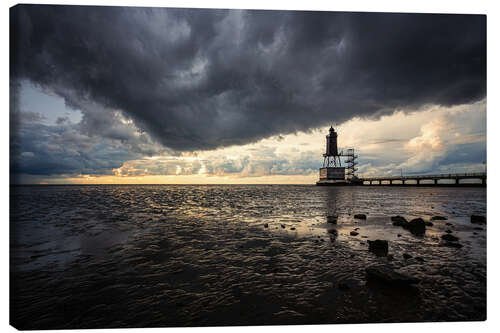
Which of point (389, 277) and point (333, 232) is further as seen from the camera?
point (333, 232)

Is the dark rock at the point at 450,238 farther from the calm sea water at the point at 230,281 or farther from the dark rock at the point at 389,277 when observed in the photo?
the dark rock at the point at 389,277

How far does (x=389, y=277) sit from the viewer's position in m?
6.36

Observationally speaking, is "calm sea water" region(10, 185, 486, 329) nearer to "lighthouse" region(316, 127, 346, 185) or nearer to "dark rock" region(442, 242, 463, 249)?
"dark rock" region(442, 242, 463, 249)

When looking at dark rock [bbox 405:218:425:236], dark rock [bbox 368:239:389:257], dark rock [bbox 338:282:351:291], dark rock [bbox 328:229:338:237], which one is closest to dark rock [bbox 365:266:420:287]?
dark rock [bbox 338:282:351:291]

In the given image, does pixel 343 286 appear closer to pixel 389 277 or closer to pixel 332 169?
pixel 389 277

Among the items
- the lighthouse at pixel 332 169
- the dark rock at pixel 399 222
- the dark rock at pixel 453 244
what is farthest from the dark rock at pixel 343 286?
the lighthouse at pixel 332 169

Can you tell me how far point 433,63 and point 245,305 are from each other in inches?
456

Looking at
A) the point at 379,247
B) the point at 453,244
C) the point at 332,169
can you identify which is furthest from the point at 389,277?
the point at 332,169

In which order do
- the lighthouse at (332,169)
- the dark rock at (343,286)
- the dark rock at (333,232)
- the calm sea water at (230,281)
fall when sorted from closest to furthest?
1. the calm sea water at (230,281)
2. the dark rock at (343,286)
3. the dark rock at (333,232)
4. the lighthouse at (332,169)

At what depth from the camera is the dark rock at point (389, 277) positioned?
6.22 metres

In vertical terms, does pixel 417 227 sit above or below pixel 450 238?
below

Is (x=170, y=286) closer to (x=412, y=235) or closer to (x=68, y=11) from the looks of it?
(x=68, y=11)

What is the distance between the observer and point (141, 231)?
14.2 meters
